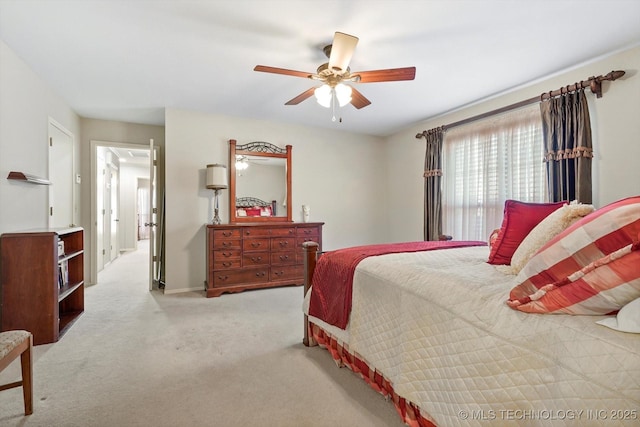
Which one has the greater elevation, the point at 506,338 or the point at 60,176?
the point at 60,176

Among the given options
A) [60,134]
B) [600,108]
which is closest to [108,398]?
[60,134]

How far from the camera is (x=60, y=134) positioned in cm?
361

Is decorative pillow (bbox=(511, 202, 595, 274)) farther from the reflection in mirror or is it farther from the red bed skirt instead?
the reflection in mirror

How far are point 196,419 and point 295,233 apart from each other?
284 cm

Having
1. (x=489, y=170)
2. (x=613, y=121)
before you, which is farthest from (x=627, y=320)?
(x=489, y=170)

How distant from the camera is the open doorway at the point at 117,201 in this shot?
14.4 ft

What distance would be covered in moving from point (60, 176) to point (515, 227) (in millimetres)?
4735

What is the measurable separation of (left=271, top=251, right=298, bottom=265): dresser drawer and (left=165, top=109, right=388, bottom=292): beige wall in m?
0.71

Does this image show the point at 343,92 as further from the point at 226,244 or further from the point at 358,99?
the point at 226,244

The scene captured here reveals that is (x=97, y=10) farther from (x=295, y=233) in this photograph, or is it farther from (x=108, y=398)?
(x=295, y=233)

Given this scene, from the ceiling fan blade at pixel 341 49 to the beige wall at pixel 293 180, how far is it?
2538 millimetres

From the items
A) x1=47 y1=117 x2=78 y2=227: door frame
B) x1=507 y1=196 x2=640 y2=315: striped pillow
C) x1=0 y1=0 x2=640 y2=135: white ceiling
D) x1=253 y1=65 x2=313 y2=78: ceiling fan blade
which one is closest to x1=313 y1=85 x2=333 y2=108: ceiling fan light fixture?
x1=253 y1=65 x2=313 y2=78: ceiling fan blade

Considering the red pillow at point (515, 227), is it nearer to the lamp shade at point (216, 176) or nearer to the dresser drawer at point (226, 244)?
the dresser drawer at point (226, 244)

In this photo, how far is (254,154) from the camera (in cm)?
443
